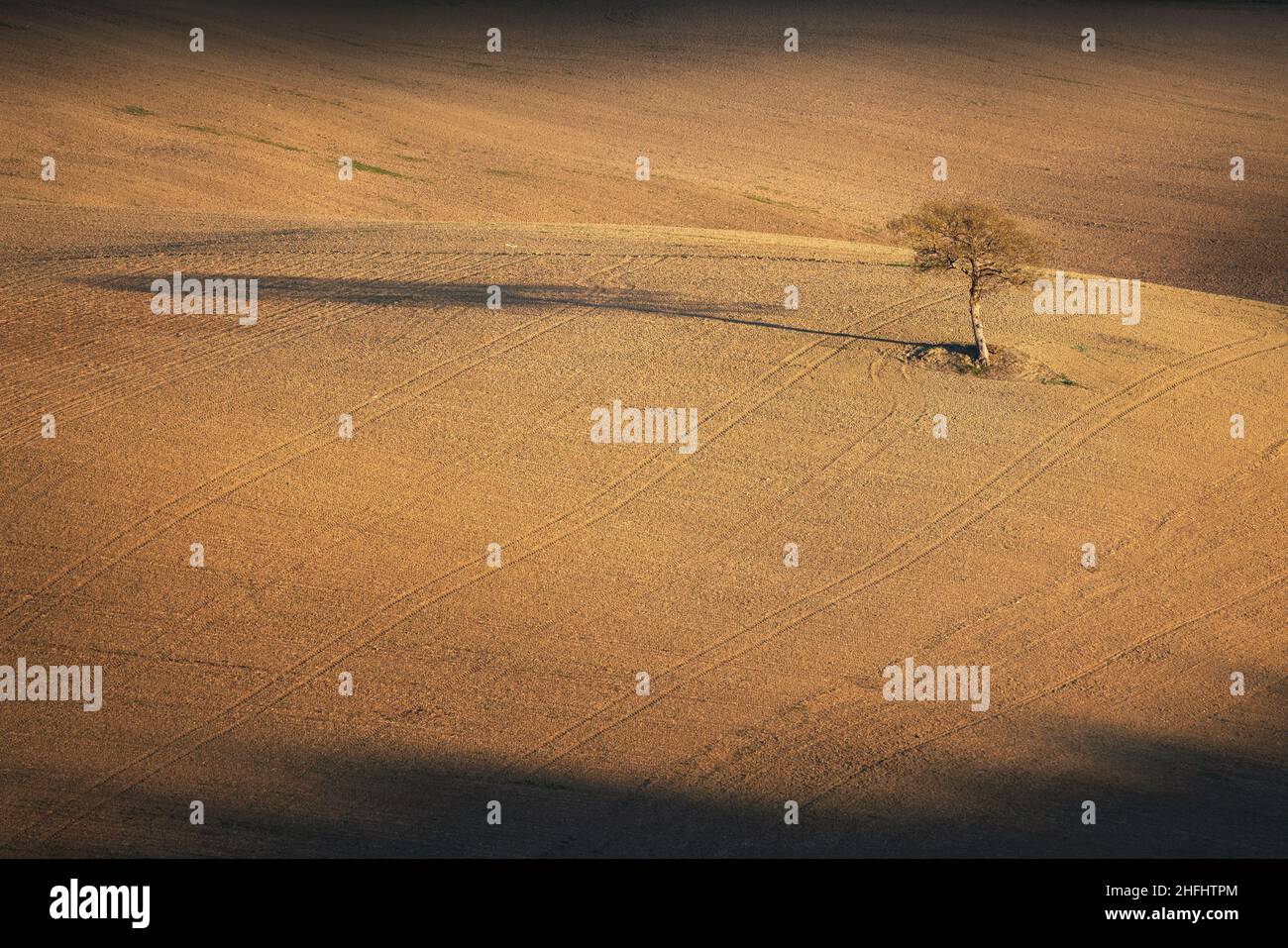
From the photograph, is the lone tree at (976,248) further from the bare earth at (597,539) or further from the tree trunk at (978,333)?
the bare earth at (597,539)

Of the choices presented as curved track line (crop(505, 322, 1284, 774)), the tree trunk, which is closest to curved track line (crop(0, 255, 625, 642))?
curved track line (crop(505, 322, 1284, 774))

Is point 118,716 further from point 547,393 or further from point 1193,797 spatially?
point 1193,797

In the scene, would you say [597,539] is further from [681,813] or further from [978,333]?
[978,333]

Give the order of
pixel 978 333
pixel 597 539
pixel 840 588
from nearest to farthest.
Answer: pixel 840 588 < pixel 597 539 < pixel 978 333

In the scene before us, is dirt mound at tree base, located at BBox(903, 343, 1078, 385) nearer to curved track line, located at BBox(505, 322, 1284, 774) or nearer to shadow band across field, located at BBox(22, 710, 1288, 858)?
curved track line, located at BBox(505, 322, 1284, 774)

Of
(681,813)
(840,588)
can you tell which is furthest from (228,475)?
A: (681,813)

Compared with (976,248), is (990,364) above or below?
below
